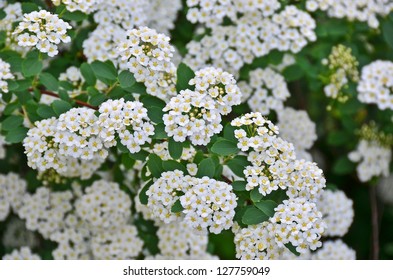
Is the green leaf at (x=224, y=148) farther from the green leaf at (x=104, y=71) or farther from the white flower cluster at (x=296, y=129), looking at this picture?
the white flower cluster at (x=296, y=129)

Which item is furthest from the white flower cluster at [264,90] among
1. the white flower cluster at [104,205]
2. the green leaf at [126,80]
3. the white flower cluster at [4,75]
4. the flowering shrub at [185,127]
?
the white flower cluster at [4,75]

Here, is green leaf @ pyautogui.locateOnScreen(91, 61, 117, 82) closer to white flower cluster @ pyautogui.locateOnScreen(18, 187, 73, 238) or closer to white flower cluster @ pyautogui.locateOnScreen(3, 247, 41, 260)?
white flower cluster @ pyautogui.locateOnScreen(18, 187, 73, 238)

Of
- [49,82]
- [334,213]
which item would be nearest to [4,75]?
[49,82]

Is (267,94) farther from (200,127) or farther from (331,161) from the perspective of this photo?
(331,161)

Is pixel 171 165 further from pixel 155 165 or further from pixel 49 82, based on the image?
pixel 49 82

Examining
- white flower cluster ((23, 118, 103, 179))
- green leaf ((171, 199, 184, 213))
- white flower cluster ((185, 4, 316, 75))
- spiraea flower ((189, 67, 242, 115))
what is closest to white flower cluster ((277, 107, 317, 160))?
white flower cluster ((185, 4, 316, 75))
